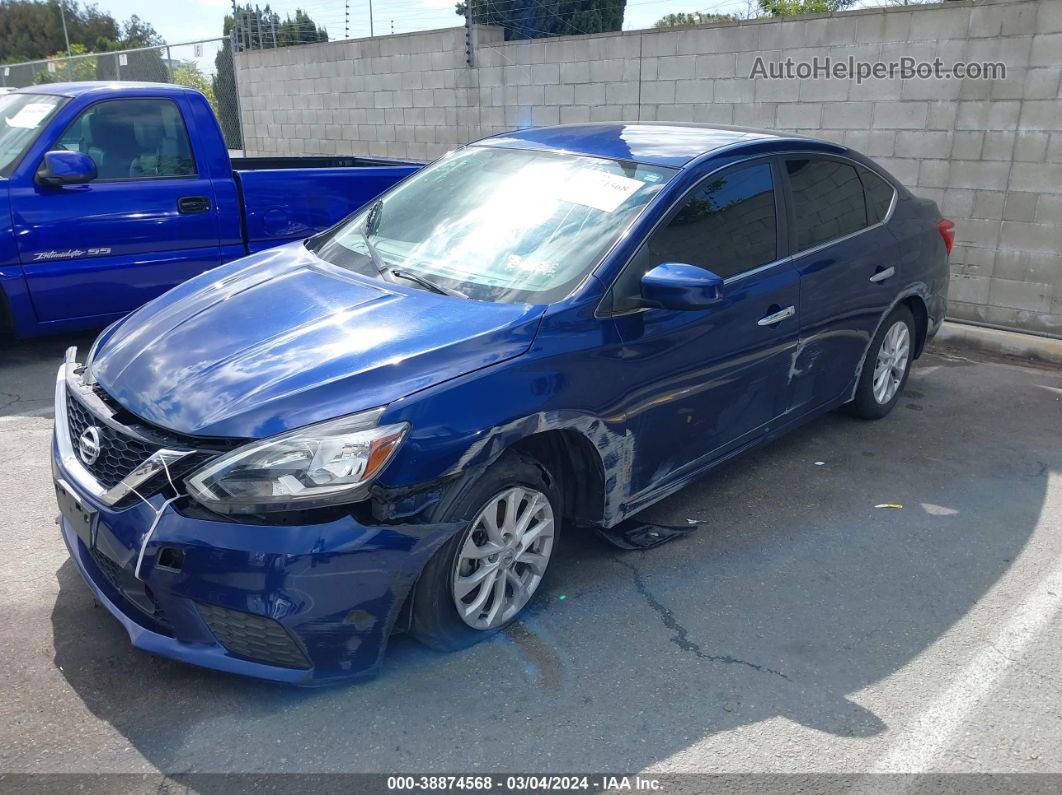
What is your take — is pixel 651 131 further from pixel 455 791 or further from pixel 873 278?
pixel 455 791

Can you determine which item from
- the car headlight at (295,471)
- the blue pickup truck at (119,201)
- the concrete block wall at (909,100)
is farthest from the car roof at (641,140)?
the concrete block wall at (909,100)

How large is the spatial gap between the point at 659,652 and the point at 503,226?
1.81m

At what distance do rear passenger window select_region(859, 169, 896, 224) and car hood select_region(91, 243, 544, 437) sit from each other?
2.72 m

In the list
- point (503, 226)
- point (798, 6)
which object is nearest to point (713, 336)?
point (503, 226)

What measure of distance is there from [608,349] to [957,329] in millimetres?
5045

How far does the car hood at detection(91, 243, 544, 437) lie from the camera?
2.69 meters

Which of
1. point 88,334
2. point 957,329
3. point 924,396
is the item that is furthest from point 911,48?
point 88,334

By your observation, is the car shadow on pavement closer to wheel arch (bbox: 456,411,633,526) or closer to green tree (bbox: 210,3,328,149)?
wheel arch (bbox: 456,411,633,526)

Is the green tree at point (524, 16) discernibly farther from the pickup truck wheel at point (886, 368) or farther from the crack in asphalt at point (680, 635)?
the crack in asphalt at point (680, 635)

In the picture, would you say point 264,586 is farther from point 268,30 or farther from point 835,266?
point 268,30

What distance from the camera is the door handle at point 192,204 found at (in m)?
6.05

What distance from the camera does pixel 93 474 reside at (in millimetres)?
2859

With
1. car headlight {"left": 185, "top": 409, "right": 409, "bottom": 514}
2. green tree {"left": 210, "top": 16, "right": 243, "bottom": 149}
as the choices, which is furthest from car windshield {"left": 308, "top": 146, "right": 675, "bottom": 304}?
green tree {"left": 210, "top": 16, "right": 243, "bottom": 149}

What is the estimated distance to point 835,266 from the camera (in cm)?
449
